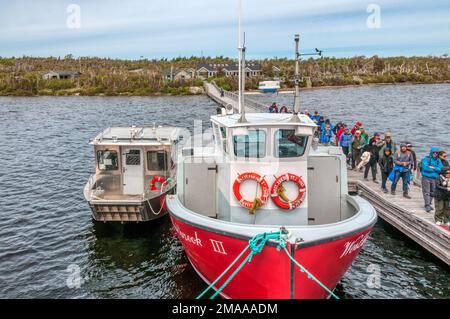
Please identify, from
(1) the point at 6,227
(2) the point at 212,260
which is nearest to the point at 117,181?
(1) the point at 6,227

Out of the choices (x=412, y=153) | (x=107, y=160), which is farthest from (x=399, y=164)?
(x=107, y=160)

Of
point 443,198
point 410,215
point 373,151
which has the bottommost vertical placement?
point 410,215

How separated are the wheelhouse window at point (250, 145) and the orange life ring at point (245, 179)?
1.68 ft

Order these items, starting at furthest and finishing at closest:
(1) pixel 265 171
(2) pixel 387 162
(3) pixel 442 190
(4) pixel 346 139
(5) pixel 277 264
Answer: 1. (4) pixel 346 139
2. (2) pixel 387 162
3. (3) pixel 442 190
4. (1) pixel 265 171
5. (5) pixel 277 264

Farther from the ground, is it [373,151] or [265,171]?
[265,171]

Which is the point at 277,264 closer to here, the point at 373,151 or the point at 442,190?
the point at 442,190

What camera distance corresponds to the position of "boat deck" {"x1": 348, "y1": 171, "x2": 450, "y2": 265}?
1307 cm

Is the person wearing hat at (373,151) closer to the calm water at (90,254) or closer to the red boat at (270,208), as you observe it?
the calm water at (90,254)

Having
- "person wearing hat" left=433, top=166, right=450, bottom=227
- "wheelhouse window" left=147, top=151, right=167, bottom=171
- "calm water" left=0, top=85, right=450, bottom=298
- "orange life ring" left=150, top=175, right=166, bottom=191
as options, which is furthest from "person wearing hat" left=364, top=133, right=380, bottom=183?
"orange life ring" left=150, top=175, right=166, bottom=191

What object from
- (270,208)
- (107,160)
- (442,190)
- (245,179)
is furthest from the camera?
(107,160)

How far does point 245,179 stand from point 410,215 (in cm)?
692

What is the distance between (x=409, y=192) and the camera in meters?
16.8

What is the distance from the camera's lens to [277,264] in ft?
29.6
